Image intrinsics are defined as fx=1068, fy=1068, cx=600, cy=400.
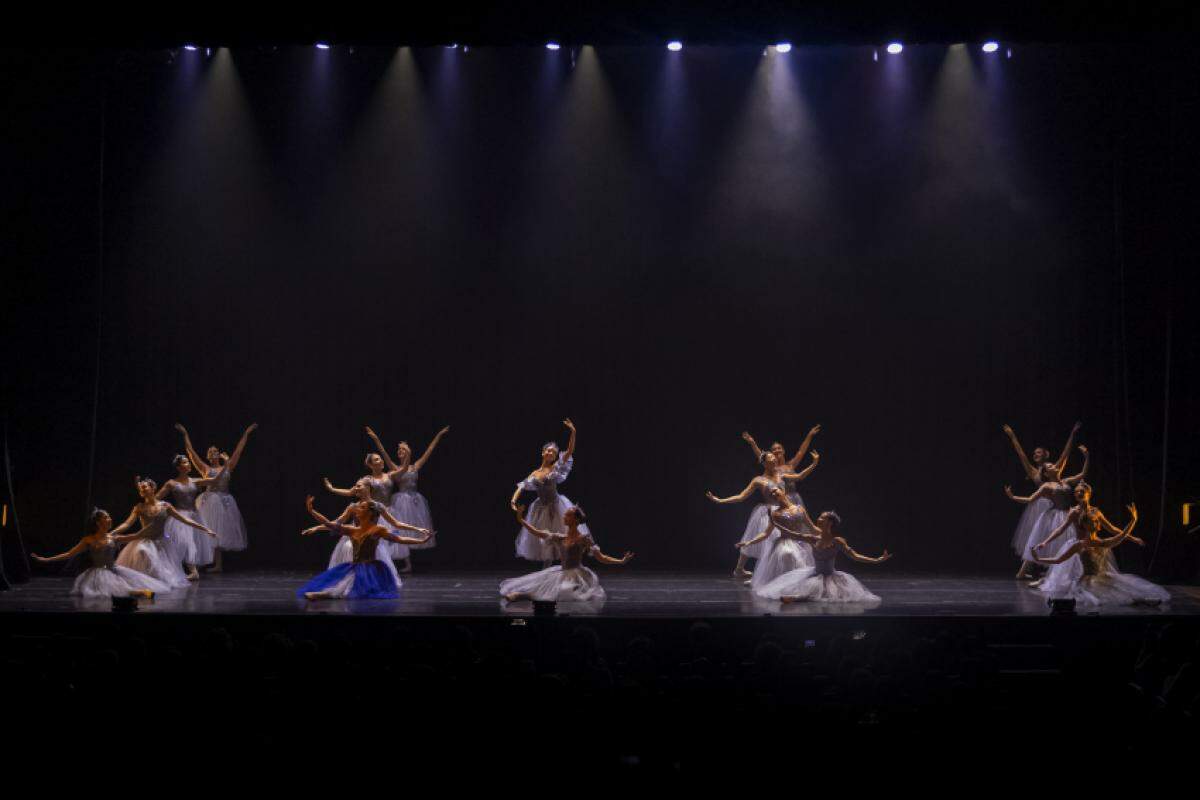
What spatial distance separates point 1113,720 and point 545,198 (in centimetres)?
865

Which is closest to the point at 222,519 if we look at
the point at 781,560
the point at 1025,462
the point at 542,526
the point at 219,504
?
the point at 219,504

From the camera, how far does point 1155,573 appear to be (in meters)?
10.0

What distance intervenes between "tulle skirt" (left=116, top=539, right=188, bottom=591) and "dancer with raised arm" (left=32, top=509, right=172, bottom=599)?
45cm

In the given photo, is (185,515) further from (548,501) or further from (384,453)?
(548,501)

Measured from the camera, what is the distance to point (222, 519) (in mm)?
10555

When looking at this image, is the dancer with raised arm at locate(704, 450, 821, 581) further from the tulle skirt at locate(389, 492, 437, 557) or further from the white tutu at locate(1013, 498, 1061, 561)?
the tulle skirt at locate(389, 492, 437, 557)

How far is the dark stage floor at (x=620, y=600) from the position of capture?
7.50 metres

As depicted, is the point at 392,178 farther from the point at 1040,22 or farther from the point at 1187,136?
the point at 1187,136

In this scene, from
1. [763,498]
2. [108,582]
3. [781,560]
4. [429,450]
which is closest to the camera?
[108,582]

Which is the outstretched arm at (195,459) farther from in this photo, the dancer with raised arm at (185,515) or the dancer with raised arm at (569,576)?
the dancer with raised arm at (569,576)

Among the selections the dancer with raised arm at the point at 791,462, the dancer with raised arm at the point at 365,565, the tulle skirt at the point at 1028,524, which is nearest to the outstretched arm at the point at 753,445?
the dancer with raised arm at the point at 791,462

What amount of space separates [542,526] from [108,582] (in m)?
3.63

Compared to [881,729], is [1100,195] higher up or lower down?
higher up

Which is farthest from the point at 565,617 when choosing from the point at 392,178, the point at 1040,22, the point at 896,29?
the point at 392,178
